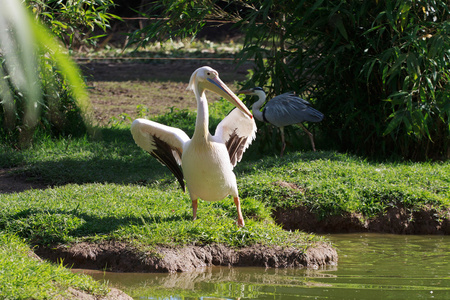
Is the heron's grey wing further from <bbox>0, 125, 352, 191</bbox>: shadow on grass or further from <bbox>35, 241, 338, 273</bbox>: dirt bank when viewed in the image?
<bbox>35, 241, 338, 273</bbox>: dirt bank

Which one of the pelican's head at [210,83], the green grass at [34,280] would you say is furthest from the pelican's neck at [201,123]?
the green grass at [34,280]

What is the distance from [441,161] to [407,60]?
1654 mm

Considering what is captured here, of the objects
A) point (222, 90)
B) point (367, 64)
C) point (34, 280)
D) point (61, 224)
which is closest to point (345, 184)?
point (367, 64)

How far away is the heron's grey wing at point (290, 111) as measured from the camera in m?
7.38

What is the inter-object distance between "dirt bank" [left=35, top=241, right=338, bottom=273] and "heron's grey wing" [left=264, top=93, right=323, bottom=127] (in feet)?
9.96

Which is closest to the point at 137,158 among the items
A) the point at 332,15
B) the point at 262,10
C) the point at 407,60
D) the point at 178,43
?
the point at 262,10

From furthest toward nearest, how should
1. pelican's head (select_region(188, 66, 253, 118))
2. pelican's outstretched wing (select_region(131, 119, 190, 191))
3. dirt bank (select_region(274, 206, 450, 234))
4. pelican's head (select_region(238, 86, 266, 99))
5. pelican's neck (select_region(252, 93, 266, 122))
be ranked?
1. pelican's head (select_region(238, 86, 266, 99))
2. pelican's neck (select_region(252, 93, 266, 122))
3. dirt bank (select_region(274, 206, 450, 234))
4. pelican's outstretched wing (select_region(131, 119, 190, 191))
5. pelican's head (select_region(188, 66, 253, 118))

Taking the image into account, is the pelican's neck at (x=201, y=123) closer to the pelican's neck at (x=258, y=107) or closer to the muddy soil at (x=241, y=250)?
the muddy soil at (x=241, y=250)

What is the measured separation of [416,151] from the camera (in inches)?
303

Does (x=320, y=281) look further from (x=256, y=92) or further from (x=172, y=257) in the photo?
(x=256, y=92)

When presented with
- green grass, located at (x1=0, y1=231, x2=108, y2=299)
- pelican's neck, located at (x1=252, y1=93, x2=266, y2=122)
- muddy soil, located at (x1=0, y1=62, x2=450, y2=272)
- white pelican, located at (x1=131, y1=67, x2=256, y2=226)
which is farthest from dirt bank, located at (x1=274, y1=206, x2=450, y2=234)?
green grass, located at (x1=0, y1=231, x2=108, y2=299)

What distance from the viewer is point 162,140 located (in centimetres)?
525

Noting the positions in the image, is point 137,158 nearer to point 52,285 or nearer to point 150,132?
point 150,132

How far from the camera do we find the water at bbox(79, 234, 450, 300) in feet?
12.7
